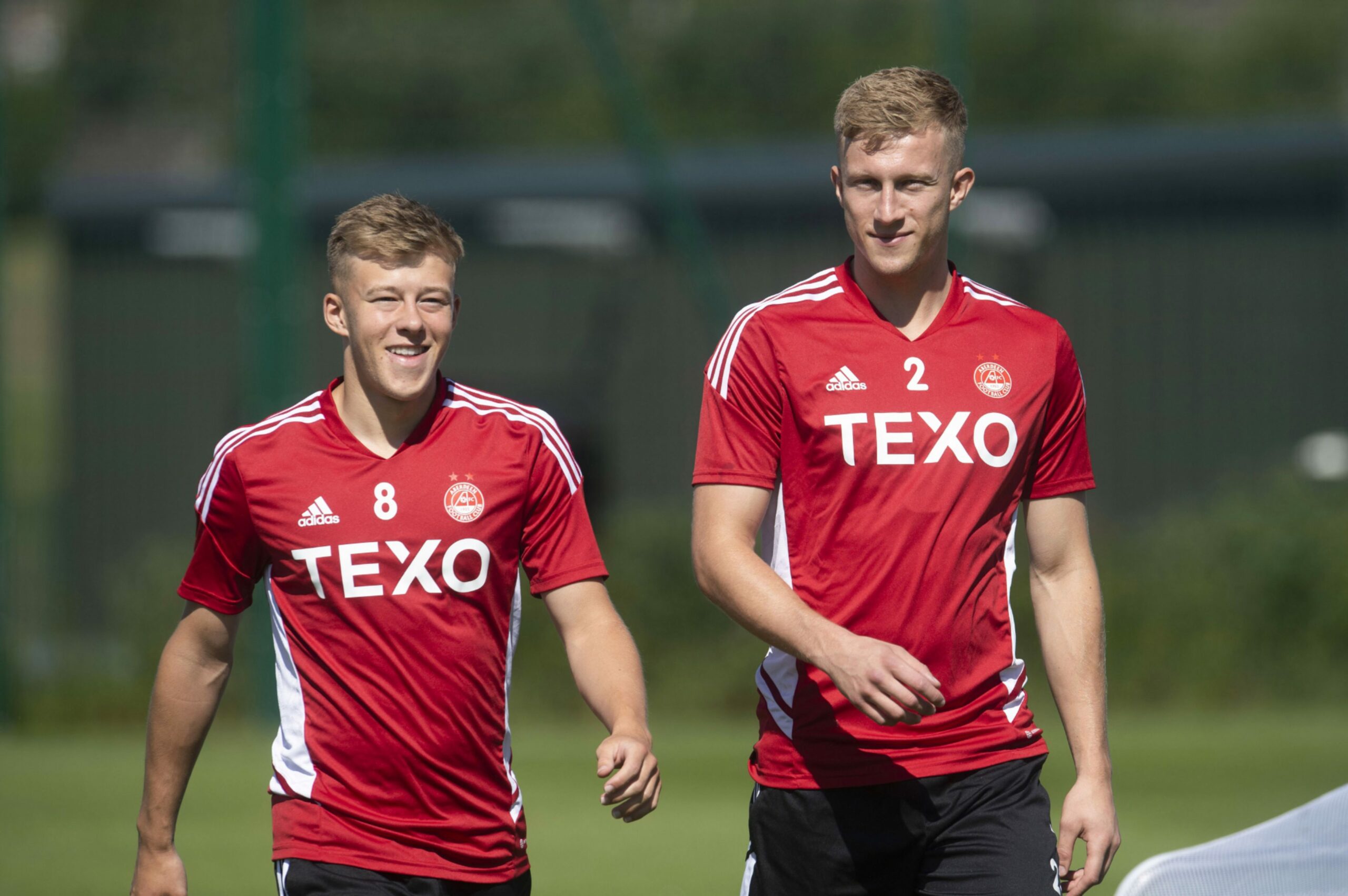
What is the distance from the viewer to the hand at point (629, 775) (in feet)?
11.5

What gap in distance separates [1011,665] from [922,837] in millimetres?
444

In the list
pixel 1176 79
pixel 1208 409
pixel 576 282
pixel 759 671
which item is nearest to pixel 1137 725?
pixel 1208 409

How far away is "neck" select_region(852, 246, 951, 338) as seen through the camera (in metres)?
4.09

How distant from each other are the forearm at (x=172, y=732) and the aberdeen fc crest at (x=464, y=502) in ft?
2.26

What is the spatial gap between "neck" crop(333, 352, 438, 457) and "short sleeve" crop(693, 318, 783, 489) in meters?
0.66

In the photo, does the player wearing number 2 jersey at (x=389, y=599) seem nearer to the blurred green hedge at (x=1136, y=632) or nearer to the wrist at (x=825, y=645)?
the wrist at (x=825, y=645)

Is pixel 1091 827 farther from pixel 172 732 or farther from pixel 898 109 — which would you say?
pixel 172 732

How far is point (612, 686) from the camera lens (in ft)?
12.8

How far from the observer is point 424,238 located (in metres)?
4.01

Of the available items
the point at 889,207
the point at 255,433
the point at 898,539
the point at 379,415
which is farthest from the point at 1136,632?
the point at 255,433

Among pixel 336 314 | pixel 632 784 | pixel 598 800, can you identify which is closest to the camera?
pixel 632 784

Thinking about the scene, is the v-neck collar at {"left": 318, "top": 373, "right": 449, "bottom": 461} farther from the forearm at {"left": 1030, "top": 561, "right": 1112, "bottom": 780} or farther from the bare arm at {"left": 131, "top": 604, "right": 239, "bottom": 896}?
the forearm at {"left": 1030, "top": 561, "right": 1112, "bottom": 780}

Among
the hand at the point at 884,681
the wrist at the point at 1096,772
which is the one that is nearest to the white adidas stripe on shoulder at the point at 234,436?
the hand at the point at 884,681

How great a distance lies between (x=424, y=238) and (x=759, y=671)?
1273 millimetres
